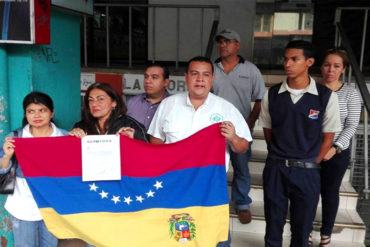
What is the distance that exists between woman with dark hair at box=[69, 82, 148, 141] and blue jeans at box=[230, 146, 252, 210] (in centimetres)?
118

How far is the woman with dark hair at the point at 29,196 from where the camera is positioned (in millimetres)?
2398

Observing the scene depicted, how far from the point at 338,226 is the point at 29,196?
2590 mm

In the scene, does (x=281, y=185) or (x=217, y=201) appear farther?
(x=281, y=185)

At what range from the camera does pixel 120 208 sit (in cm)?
247

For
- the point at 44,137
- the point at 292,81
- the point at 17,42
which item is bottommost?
the point at 44,137

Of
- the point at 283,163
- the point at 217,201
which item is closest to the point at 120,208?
the point at 217,201

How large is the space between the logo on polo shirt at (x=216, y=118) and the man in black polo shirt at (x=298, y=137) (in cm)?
45

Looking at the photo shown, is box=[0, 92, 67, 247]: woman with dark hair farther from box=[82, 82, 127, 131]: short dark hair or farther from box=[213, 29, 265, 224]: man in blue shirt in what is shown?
box=[213, 29, 265, 224]: man in blue shirt

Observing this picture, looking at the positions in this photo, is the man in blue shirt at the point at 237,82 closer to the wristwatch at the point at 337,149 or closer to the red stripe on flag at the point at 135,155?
the wristwatch at the point at 337,149

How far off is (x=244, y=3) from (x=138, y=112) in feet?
13.3

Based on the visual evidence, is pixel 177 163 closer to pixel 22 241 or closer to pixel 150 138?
pixel 150 138

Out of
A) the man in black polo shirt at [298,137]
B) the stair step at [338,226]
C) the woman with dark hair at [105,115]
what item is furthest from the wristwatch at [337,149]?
the woman with dark hair at [105,115]

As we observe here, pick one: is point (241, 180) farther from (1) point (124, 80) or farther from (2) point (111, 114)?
(1) point (124, 80)

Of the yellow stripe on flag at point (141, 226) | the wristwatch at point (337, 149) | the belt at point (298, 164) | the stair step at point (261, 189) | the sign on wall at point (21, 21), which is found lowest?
the stair step at point (261, 189)
